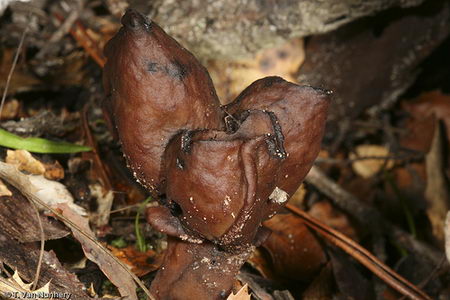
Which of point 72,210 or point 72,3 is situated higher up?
point 72,3

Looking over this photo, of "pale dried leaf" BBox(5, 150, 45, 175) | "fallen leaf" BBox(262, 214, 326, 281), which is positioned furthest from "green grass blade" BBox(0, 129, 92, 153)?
"fallen leaf" BBox(262, 214, 326, 281)

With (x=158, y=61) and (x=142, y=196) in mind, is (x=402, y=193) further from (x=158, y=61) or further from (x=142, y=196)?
(x=158, y=61)

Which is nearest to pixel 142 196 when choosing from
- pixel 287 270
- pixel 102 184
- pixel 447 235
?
pixel 102 184

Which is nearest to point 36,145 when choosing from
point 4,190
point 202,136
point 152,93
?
point 4,190

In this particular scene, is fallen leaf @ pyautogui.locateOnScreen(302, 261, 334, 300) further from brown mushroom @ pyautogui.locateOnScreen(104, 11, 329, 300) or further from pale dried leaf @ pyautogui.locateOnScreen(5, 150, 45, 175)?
pale dried leaf @ pyautogui.locateOnScreen(5, 150, 45, 175)

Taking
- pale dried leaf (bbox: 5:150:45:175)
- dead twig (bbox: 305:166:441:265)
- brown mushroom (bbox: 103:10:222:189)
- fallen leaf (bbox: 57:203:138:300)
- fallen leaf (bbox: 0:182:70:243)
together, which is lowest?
dead twig (bbox: 305:166:441:265)
